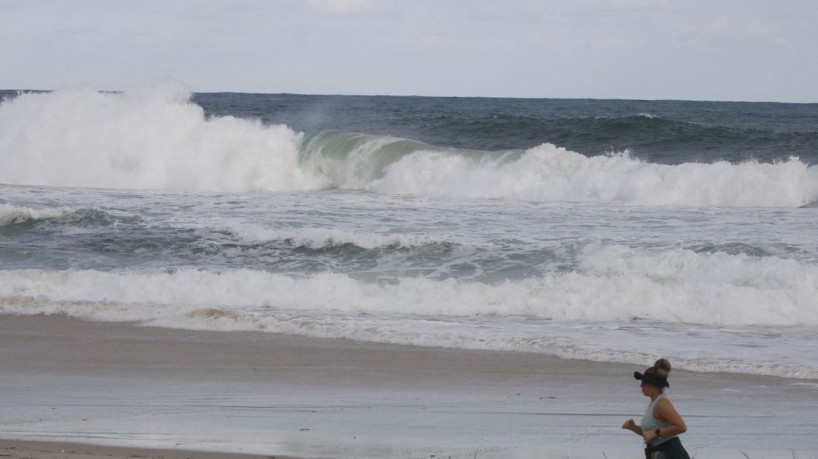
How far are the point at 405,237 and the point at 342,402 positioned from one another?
24.5ft

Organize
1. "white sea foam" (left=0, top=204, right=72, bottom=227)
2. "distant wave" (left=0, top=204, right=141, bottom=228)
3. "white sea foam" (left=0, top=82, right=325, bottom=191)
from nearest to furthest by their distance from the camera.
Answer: "distant wave" (left=0, top=204, right=141, bottom=228), "white sea foam" (left=0, top=204, right=72, bottom=227), "white sea foam" (left=0, top=82, right=325, bottom=191)

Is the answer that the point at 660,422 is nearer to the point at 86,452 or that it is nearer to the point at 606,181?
the point at 86,452

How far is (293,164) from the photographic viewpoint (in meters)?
25.6

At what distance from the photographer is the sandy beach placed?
19.0 ft

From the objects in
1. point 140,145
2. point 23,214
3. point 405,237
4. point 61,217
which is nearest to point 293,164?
point 140,145

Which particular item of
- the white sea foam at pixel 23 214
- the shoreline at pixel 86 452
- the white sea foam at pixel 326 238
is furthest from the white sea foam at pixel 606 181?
the shoreline at pixel 86 452

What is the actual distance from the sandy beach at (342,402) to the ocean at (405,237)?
0.78 meters

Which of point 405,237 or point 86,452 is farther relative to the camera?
point 405,237

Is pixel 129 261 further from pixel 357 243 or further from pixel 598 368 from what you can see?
pixel 598 368

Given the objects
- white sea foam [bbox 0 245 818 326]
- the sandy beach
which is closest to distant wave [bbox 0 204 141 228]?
white sea foam [bbox 0 245 818 326]

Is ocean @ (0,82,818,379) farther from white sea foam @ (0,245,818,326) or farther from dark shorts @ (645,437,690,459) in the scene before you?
dark shorts @ (645,437,690,459)

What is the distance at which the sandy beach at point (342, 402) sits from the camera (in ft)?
19.0

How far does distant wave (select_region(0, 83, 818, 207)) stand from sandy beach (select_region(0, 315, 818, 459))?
12290 mm

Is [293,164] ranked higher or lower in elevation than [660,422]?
higher
